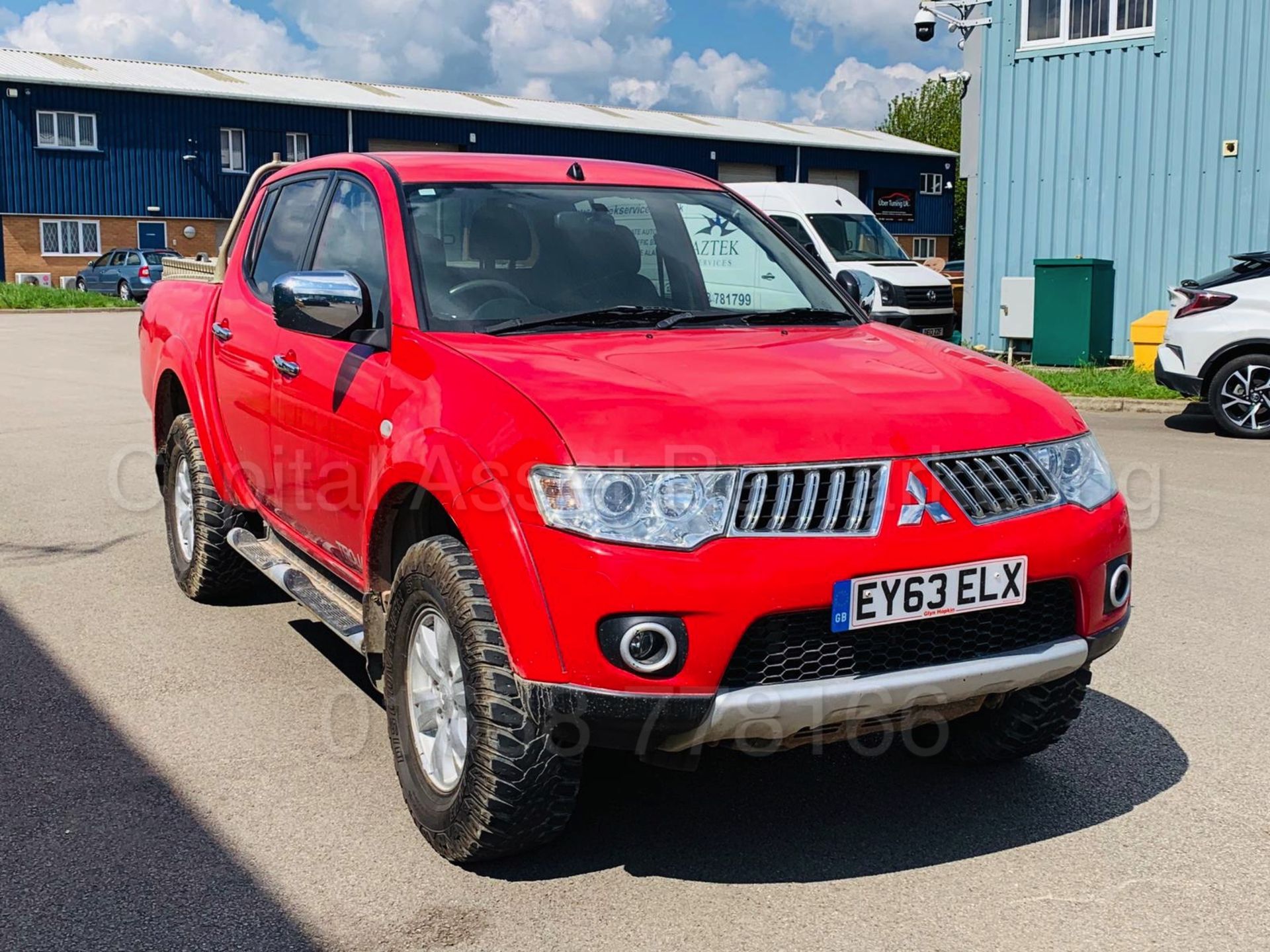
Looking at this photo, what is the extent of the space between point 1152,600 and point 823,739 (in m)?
3.39

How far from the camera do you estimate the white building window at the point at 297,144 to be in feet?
160

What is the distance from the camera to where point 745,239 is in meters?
5.02

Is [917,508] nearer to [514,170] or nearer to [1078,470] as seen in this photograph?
[1078,470]

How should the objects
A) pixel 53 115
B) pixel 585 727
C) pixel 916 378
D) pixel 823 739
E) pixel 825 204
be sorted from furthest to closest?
1. pixel 53 115
2. pixel 825 204
3. pixel 916 378
4. pixel 823 739
5. pixel 585 727

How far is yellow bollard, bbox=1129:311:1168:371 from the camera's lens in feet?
50.5

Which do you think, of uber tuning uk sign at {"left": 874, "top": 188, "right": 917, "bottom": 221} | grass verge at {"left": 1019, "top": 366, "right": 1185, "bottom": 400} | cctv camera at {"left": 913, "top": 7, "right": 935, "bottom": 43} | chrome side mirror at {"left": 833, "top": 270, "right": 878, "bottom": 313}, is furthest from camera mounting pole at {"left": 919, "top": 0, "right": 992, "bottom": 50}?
uber tuning uk sign at {"left": 874, "top": 188, "right": 917, "bottom": 221}

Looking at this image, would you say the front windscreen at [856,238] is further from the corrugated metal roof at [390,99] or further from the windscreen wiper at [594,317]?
the corrugated metal roof at [390,99]

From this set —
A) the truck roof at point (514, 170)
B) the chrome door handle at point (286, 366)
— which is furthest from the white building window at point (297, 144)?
the chrome door handle at point (286, 366)

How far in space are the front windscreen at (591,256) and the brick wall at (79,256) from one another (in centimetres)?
4349

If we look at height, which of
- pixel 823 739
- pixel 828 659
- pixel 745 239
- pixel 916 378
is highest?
pixel 745 239

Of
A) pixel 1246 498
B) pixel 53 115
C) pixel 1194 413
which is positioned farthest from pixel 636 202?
pixel 53 115

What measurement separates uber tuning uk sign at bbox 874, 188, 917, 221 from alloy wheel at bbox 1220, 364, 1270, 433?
174 ft

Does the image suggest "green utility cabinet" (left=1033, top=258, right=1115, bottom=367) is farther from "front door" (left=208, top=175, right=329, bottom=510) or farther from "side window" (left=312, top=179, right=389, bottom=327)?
"side window" (left=312, top=179, right=389, bottom=327)

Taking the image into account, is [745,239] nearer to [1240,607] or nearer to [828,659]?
[828,659]
